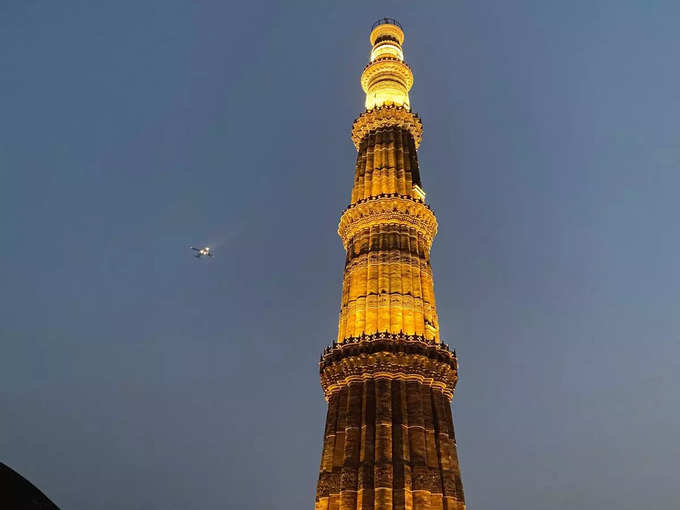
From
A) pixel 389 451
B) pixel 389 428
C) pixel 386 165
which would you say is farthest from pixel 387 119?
pixel 389 451

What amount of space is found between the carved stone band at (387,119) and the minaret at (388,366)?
1539mm

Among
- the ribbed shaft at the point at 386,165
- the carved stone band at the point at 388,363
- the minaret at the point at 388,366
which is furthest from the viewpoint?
the ribbed shaft at the point at 386,165

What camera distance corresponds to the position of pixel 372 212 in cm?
3597

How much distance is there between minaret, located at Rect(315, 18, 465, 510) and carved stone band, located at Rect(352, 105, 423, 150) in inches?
60.6

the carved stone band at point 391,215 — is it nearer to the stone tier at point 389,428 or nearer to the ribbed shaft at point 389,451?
the stone tier at point 389,428

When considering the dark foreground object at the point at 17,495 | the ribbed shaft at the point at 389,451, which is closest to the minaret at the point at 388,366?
the ribbed shaft at the point at 389,451

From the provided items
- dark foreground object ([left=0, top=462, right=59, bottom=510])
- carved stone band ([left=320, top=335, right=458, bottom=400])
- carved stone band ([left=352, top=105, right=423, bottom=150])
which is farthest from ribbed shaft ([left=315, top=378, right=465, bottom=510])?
dark foreground object ([left=0, top=462, right=59, bottom=510])

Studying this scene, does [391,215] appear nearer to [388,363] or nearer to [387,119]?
[387,119]

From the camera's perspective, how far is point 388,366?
1144 inches

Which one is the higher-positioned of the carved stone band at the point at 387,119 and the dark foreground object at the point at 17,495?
the carved stone band at the point at 387,119

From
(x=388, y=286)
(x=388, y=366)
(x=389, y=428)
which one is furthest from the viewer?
(x=388, y=286)

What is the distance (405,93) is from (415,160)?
256 inches

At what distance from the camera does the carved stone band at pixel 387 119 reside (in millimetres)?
41281

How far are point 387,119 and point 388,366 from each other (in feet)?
62.0
